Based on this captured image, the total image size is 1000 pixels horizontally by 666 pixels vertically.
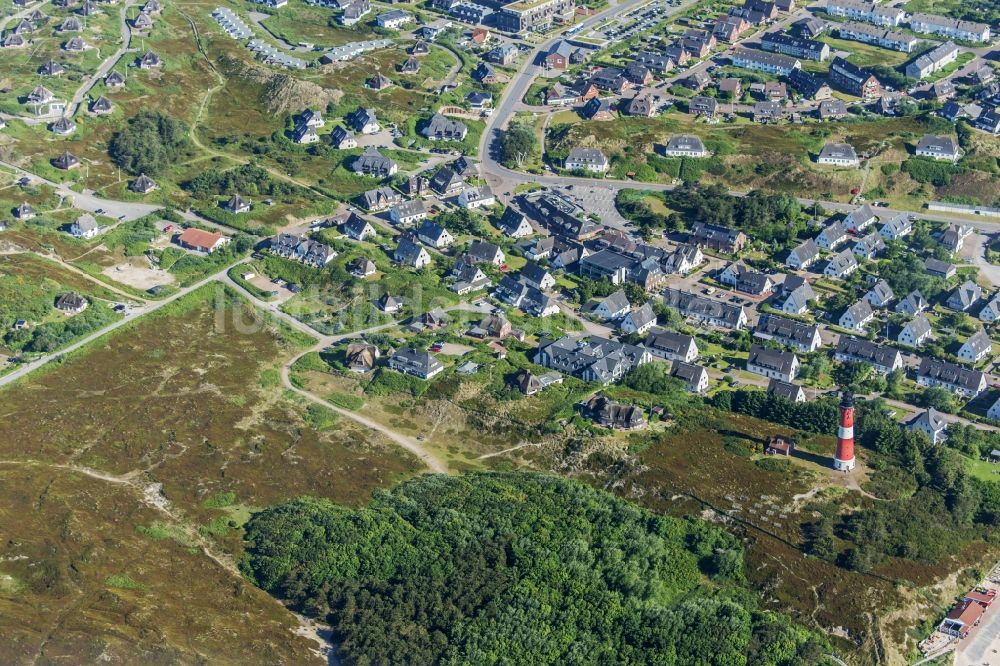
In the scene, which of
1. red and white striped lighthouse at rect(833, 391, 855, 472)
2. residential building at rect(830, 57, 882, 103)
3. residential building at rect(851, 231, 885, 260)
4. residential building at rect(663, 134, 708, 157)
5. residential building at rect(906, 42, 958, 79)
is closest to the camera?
red and white striped lighthouse at rect(833, 391, 855, 472)

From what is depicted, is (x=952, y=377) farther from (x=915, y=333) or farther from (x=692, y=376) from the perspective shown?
(x=692, y=376)

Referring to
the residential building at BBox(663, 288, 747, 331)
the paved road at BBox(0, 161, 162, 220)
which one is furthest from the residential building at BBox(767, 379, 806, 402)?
the paved road at BBox(0, 161, 162, 220)

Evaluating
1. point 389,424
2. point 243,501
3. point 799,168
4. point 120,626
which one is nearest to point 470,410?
point 389,424

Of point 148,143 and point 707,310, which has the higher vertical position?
point 148,143

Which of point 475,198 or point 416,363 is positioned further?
point 475,198

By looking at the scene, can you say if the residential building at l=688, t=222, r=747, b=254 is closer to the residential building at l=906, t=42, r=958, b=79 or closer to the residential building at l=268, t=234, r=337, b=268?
the residential building at l=268, t=234, r=337, b=268

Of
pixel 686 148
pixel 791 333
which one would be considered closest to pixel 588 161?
pixel 686 148
